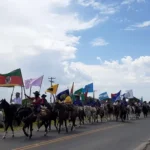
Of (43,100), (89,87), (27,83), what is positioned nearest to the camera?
(43,100)

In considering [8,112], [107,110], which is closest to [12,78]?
[8,112]

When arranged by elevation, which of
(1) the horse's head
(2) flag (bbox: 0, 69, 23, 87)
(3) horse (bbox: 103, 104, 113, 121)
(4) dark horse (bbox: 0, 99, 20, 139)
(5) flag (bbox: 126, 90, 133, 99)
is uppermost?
(5) flag (bbox: 126, 90, 133, 99)

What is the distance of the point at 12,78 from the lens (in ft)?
112

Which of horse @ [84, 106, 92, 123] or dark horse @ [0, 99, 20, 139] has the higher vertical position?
horse @ [84, 106, 92, 123]

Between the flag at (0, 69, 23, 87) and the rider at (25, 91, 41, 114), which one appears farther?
the flag at (0, 69, 23, 87)

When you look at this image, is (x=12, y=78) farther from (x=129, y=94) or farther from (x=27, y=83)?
(x=129, y=94)

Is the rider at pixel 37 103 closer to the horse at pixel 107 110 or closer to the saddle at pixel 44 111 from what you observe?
the saddle at pixel 44 111

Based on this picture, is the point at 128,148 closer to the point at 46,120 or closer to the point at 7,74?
the point at 46,120

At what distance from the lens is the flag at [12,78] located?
111 ft

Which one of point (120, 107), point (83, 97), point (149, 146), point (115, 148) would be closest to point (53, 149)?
point (115, 148)

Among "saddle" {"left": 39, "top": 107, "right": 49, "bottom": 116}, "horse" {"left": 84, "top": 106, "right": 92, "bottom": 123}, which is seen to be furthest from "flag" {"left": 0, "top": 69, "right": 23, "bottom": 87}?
"saddle" {"left": 39, "top": 107, "right": 49, "bottom": 116}

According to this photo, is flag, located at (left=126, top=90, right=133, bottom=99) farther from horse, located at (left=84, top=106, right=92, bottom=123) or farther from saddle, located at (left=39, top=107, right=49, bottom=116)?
saddle, located at (left=39, top=107, right=49, bottom=116)

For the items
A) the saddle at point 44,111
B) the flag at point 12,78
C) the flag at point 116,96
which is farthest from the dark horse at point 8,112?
the flag at point 116,96

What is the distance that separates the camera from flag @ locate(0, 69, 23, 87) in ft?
111
